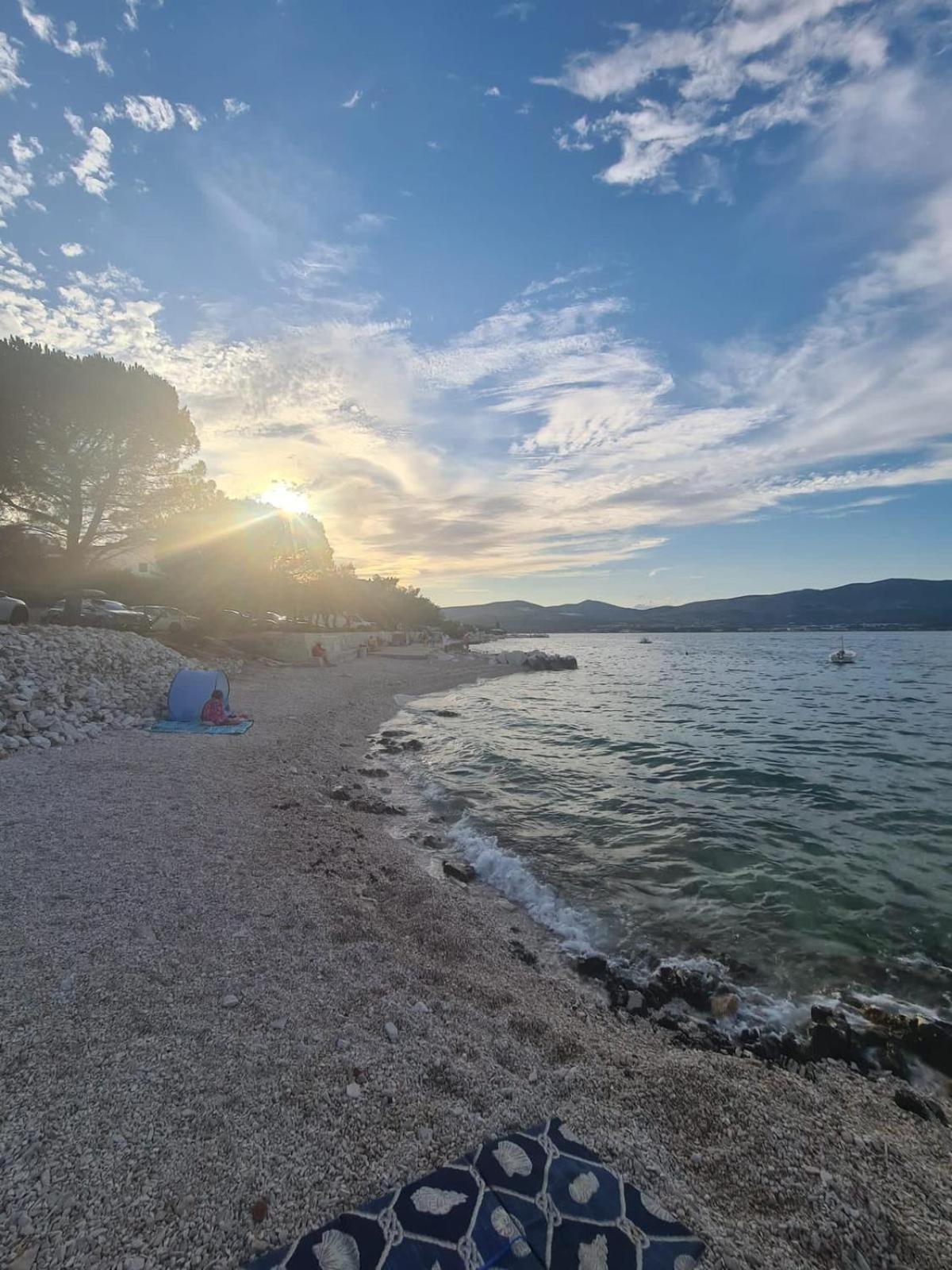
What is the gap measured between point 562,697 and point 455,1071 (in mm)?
27653

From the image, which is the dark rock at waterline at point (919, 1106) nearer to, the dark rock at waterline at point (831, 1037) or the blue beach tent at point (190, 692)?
the dark rock at waterline at point (831, 1037)

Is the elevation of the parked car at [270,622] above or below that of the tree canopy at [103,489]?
below

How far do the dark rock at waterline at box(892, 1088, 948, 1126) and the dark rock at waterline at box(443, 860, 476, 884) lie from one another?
516 cm

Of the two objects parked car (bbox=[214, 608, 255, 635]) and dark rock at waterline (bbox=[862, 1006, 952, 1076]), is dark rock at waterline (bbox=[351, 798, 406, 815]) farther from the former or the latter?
parked car (bbox=[214, 608, 255, 635])

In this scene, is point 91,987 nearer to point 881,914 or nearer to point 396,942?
point 396,942

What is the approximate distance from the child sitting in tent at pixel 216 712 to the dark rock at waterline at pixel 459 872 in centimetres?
960

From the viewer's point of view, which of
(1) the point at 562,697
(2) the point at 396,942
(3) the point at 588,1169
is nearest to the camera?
(3) the point at 588,1169

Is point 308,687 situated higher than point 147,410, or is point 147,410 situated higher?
point 147,410

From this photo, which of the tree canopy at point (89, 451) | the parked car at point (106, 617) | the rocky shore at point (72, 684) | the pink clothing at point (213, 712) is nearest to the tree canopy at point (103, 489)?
the tree canopy at point (89, 451)

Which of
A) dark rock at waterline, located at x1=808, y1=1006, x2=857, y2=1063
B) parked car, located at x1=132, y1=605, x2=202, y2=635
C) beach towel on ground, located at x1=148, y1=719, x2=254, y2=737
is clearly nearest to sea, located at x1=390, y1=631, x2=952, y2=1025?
dark rock at waterline, located at x1=808, y1=1006, x2=857, y2=1063

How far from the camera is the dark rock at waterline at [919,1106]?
3.89 meters

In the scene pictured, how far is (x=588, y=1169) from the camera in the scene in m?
3.00

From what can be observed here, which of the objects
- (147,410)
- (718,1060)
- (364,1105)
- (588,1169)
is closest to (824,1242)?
(588,1169)

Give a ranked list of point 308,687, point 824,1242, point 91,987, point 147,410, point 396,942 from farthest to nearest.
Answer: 1. point 147,410
2. point 308,687
3. point 396,942
4. point 91,987
5. point 824,1242
